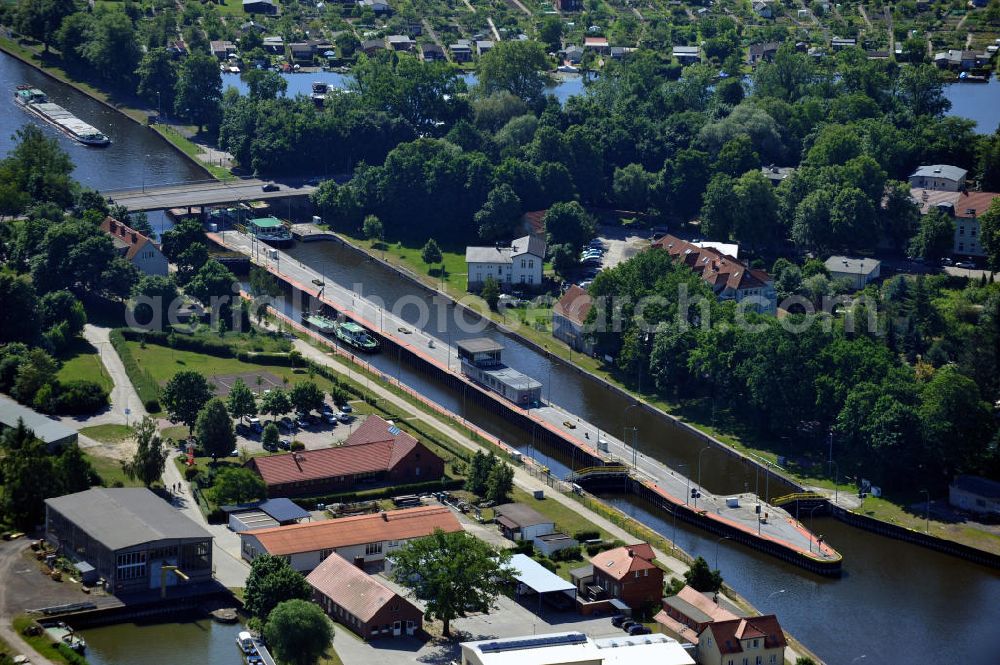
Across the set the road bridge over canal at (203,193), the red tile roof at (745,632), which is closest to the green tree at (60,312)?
the road bridge over canal at (203,193)

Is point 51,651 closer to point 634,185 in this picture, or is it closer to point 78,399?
point 78,399

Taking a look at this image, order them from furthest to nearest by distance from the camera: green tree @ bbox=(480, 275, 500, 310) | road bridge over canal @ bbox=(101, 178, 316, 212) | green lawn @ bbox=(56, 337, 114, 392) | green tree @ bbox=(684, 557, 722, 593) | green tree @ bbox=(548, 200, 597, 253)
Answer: road bridge over canal @ bbox=(101, 178, 316, 212)
green tree @ bbox=(548, 200, 597, 253)
green tree @ bbox=(480, 275, 500, 310)
green lawn @ bbox=(56, 337, 114, 392)
green tree @ bbox=(684, 557, 722, 593)

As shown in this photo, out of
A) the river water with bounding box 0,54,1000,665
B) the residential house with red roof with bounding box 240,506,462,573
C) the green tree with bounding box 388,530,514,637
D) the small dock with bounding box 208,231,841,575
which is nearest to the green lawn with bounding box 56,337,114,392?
the river water with bounding box 0,54,1000,665

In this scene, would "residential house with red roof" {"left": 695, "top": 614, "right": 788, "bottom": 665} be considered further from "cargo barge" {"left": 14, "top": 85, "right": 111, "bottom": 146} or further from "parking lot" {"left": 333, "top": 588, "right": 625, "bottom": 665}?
"cargo barge" {"left": 14, "top": 85, "right": 111, "bottom": 146}

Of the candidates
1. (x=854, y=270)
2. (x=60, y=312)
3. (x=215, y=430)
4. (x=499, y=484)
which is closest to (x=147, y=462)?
(x=215, y=430)

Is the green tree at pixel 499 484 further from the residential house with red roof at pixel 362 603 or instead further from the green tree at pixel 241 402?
the green tree at pixel 241 402

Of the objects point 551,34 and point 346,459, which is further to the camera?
point 551,34

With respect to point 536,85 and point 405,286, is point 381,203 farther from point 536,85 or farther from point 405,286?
point 536,85
